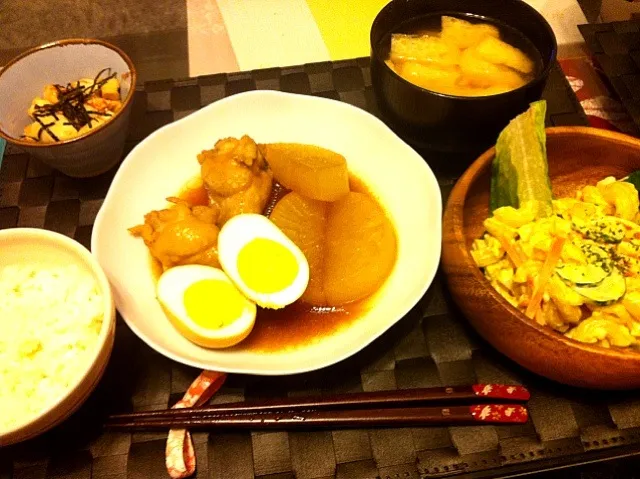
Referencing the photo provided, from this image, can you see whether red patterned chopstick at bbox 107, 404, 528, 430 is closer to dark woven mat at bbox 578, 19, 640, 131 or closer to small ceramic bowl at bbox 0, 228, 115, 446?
small ceramic bowl at bbox 0, 228, 115, 446

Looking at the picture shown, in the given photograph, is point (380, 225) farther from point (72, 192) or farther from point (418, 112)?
point (72, 192)

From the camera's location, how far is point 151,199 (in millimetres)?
1827

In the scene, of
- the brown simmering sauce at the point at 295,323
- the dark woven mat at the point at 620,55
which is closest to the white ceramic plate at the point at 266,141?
the brown simmering sauce at the point at 295,323

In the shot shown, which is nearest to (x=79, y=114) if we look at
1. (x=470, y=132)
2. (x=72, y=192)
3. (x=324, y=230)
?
(x=72, y=192)

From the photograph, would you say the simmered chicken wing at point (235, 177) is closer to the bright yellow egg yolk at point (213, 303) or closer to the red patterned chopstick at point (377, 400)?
the bright yellow egg yolk at point (213, 303)

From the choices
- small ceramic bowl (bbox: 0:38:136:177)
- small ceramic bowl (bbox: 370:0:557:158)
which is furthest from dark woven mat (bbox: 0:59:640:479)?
small ceramic bowl (bbox: 0:38:136:177)

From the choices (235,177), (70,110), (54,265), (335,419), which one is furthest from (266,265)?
(70,110)

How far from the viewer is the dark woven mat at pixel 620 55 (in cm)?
201

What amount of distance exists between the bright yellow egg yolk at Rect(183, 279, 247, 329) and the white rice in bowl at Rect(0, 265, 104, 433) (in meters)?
0.23

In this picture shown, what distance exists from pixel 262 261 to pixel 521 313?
73 cm

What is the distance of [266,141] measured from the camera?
6.48 feet

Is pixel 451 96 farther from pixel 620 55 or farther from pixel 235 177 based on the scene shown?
pixel 620 55

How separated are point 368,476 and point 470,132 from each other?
1062mm

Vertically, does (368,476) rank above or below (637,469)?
above
